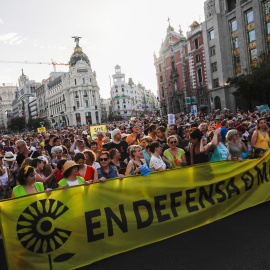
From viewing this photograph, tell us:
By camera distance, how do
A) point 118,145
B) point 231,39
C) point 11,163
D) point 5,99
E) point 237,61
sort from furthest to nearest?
point 5,99 < point 231,39 < point 237,61 < point 118,145 < point 11,163

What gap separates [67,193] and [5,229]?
2.99 feet

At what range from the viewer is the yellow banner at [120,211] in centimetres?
336

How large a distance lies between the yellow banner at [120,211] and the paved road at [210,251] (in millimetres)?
147

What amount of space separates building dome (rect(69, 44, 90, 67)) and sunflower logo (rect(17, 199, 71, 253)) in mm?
99339

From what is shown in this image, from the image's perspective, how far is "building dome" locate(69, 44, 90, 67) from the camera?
317 feet

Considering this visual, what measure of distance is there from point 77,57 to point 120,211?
101m

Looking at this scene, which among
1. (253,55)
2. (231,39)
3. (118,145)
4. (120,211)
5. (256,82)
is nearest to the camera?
(120,211)

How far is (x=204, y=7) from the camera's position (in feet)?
117

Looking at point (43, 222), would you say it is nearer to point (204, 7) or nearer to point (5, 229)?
point (5, 229)

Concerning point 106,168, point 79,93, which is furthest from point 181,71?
point 79,93

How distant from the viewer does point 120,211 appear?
3.88m

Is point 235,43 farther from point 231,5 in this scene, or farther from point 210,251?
point 210,251

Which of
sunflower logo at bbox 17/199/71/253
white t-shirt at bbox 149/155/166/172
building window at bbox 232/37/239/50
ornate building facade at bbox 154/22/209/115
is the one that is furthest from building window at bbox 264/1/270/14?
sunflower logo at bbox 17/199/71/253

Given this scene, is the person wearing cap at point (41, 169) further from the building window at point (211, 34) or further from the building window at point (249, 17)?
the building window at point (211, 34)
